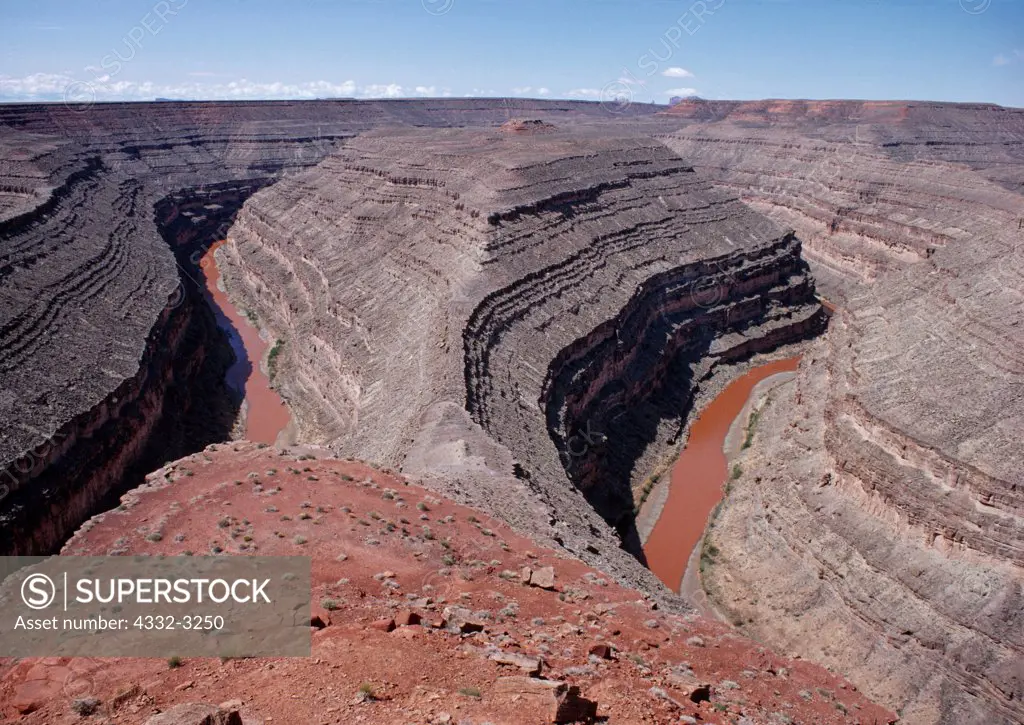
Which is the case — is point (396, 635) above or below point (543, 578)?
above

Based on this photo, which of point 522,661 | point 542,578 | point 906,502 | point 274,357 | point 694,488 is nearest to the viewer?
point 522,661

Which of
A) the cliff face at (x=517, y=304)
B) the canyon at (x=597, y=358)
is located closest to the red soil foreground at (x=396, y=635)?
the canyon at (x=597, y=358)

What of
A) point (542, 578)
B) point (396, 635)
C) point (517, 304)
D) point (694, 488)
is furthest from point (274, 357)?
point (396, 635)

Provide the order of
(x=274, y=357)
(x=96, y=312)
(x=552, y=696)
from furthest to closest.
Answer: (x=274, y=357), (x=96, y=312), (x=552, y=696)

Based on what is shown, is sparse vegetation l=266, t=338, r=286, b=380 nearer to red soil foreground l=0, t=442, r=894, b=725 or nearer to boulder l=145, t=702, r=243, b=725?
red soil foreground l=0, t=442, r=894, b=725

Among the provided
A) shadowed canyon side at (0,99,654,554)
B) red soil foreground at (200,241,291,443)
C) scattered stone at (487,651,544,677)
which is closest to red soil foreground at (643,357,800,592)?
scattered stone at (487,651,544,677)

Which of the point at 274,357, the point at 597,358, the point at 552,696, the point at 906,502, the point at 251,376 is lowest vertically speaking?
the point at 251,376

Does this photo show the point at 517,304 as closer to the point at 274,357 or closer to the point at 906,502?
the point at 274,357
